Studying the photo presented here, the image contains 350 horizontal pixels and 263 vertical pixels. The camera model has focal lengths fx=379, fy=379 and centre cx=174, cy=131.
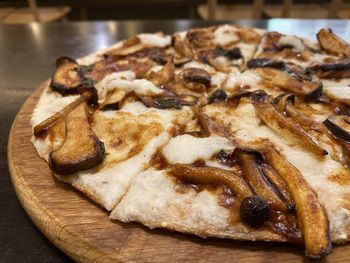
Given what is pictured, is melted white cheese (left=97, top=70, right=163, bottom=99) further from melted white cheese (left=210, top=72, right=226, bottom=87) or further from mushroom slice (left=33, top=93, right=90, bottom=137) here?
melted white cheese (left=210, top=72, right=226, bottom=87)

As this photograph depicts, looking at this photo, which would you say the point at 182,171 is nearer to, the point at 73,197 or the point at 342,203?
the point at 73,197

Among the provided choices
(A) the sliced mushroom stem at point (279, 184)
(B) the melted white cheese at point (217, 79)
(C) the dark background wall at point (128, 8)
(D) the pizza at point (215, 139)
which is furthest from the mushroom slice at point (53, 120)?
(C) the dark background wall at point (128, 8)

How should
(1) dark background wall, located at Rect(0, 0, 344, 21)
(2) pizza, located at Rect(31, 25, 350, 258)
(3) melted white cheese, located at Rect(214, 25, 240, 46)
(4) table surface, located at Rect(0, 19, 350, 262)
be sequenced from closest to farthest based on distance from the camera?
1. (2) pizza, located at Rect(31, 25, 350, 258)
2. (4) table surface, located at Rect(0, 19, 350, 262)
3. (3) melted white cheese, located at Rect(214, 25, 240, 46)
4. (1) dark background wall, located at Rect(0, 0, 344, 21)

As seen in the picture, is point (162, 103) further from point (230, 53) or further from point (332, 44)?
point (332, 44)

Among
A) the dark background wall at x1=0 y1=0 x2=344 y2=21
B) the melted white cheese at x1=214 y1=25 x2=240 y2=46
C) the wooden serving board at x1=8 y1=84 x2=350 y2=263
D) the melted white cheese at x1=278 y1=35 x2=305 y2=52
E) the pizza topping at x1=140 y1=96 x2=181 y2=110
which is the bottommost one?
the dark background wall at x1=0 y1=0 x2=344 y2=21

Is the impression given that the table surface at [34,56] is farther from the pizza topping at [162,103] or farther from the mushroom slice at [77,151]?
the pizza topping at [162,103]

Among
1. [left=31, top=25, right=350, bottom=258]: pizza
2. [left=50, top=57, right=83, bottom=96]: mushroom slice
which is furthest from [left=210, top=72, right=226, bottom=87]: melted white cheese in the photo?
[left=50, top=57, right=83, bottom=96]: mushroom slice

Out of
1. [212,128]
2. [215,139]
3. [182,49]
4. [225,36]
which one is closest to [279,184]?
[215,139]
